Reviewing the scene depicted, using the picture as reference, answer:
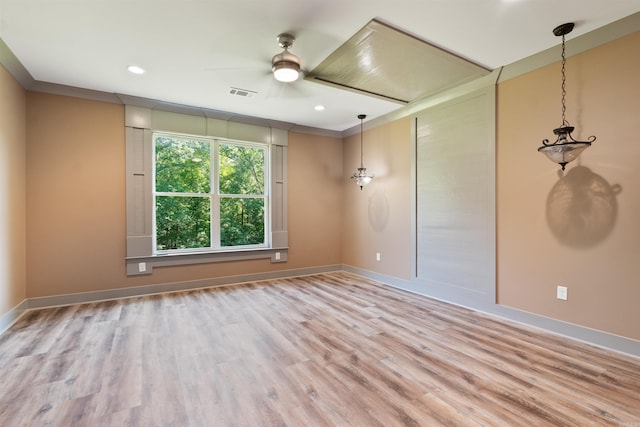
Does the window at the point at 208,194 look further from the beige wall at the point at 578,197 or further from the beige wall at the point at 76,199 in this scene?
the beige wall at the point at 578,197

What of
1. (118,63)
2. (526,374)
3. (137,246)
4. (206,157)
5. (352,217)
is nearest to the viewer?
(526,374)

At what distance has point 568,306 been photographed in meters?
2.69

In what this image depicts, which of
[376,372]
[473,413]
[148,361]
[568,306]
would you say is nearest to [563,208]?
[568,306]

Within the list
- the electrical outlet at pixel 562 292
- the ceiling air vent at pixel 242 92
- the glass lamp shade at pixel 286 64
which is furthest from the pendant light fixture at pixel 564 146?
the ceiling air vent at pixel 242 92

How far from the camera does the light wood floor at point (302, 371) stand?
168 centimetres

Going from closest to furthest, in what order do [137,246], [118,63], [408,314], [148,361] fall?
[148,361], [118,63], [408,314], [137,246]

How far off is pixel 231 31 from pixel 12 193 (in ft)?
9.51

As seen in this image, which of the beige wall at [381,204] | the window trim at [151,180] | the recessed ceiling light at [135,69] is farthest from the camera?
the beige wall at [381,204]

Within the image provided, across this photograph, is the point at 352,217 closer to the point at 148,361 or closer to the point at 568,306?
the point at 568,306

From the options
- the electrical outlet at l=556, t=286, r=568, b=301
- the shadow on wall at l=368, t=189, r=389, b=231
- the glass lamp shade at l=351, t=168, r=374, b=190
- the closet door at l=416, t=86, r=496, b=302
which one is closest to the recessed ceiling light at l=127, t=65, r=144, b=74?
the glass lamp shade at l=351, t=168, r=374, b=190

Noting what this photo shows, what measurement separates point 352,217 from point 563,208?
128 inches

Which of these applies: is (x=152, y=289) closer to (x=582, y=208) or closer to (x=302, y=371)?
(x=302, y=371)

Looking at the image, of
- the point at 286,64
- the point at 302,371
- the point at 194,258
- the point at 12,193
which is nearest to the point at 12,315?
the point at 12,193

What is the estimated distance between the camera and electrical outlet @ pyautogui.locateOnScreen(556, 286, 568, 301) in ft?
8.91
